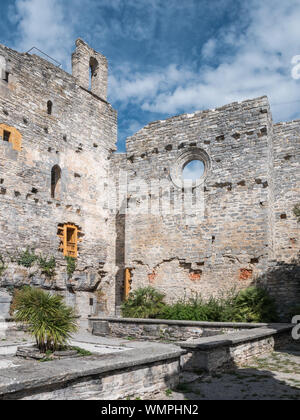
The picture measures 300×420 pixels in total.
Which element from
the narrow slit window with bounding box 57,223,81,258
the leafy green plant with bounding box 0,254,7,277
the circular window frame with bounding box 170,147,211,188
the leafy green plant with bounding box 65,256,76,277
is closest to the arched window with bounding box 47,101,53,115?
the narrow slit window with bounding box 57,223,81,258

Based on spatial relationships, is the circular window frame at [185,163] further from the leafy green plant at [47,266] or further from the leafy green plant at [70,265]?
the leafy green plant at [47,266]

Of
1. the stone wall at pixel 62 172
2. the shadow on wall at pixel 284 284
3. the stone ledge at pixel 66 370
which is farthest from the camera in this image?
the stone wall at pixel 62 172

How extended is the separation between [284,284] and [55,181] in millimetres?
8607

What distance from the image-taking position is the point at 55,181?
14734 millimetres

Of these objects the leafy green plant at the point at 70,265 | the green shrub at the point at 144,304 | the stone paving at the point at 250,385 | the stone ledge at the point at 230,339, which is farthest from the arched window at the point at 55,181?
the stone paving at the point at 250,385

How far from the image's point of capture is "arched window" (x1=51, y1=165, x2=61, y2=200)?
14625 millimetres

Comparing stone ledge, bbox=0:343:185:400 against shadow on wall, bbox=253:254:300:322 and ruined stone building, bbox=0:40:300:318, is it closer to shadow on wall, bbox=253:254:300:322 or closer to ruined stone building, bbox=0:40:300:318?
shadow on wall, bbox=253:254:300:322

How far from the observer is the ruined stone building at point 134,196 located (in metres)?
12.9

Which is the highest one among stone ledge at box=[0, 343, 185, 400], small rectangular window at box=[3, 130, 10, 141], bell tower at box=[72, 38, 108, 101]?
bell tower at box=[72, 38, 108, 101]

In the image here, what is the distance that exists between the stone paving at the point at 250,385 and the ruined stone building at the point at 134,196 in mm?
4986

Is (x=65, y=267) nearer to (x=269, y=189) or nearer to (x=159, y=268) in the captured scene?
(x=159, y=268)

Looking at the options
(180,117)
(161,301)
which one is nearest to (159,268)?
(161,301)

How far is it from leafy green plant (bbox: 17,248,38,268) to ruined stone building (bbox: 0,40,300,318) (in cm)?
10

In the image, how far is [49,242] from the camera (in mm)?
13898
